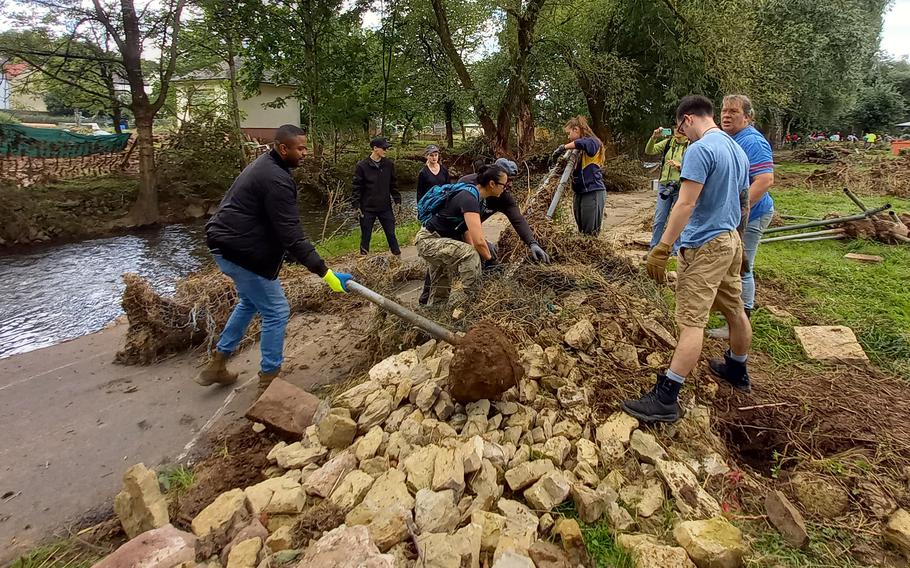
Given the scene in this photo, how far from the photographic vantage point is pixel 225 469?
107 inches

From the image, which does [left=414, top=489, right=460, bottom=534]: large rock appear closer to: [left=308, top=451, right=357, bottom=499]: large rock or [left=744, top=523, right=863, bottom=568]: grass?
[left=308, top=451, right=357, bottom=499]: large rock

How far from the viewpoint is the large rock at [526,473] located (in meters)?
2.23

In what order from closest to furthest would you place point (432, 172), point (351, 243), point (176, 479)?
point (176, 479) < point (432, 172) < point (351, 243)

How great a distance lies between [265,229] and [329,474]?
5.60ft

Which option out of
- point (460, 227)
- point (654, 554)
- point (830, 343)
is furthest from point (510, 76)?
point (654, 554)

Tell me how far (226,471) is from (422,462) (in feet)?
3.88

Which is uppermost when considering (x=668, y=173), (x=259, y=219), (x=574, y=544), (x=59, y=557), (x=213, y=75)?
(x=213, y=75)

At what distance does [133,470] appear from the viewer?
2.29 meters

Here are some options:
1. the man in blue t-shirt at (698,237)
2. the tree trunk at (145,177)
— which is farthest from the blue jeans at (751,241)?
the tree trunk at (145,177)

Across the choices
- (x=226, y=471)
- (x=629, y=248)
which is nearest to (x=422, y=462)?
(x=226, y=471)

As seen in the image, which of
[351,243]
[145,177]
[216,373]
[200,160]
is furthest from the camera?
[200,160]

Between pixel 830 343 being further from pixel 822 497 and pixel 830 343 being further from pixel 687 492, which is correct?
pixel 687 492

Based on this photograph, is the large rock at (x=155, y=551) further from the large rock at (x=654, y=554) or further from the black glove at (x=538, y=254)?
the black glove at (x=538, y=254)

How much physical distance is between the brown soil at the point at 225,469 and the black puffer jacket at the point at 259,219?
44.4 inches
